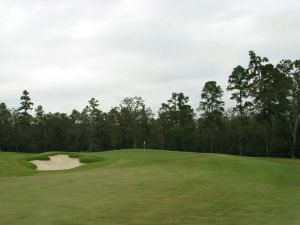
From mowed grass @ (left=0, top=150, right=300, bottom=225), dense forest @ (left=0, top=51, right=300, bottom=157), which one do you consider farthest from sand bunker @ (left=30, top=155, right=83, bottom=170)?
dense forest @ (left=0, top=51, right=300, bottom=157)

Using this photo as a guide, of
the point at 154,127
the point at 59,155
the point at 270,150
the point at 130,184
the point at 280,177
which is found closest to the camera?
the point at 130,184

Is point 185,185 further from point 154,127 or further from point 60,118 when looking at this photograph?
point 60,118

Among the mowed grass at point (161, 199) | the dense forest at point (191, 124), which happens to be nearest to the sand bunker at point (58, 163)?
the mowed grass at point (161, 199)

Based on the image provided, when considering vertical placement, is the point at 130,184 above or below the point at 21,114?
below

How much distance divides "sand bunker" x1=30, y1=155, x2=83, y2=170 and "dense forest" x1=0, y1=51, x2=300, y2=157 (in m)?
39.6

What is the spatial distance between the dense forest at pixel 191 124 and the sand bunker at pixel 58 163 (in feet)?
130

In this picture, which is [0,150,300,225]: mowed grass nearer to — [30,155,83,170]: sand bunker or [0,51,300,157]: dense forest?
[30,155,83,170]: sand bunker

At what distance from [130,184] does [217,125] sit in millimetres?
73792

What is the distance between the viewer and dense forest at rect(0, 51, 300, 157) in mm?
68688

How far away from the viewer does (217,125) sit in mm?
91500

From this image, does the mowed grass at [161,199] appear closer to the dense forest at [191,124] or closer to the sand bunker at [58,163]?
the sand bunker at [58,163]

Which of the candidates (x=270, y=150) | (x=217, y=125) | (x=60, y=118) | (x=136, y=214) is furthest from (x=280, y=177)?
(x=60, y=118)

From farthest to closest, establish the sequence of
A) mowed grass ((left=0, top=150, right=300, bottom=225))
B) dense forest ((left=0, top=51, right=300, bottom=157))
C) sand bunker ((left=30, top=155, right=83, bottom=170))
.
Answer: dense forest ((left=0, top=51, right=300, bottom=157)) < sand bunker ((left=30, top=155, right=83, bottom=170)) < mowed grass ((left=0, top=150, right=300, bottom=225))

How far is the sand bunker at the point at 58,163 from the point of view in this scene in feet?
126
